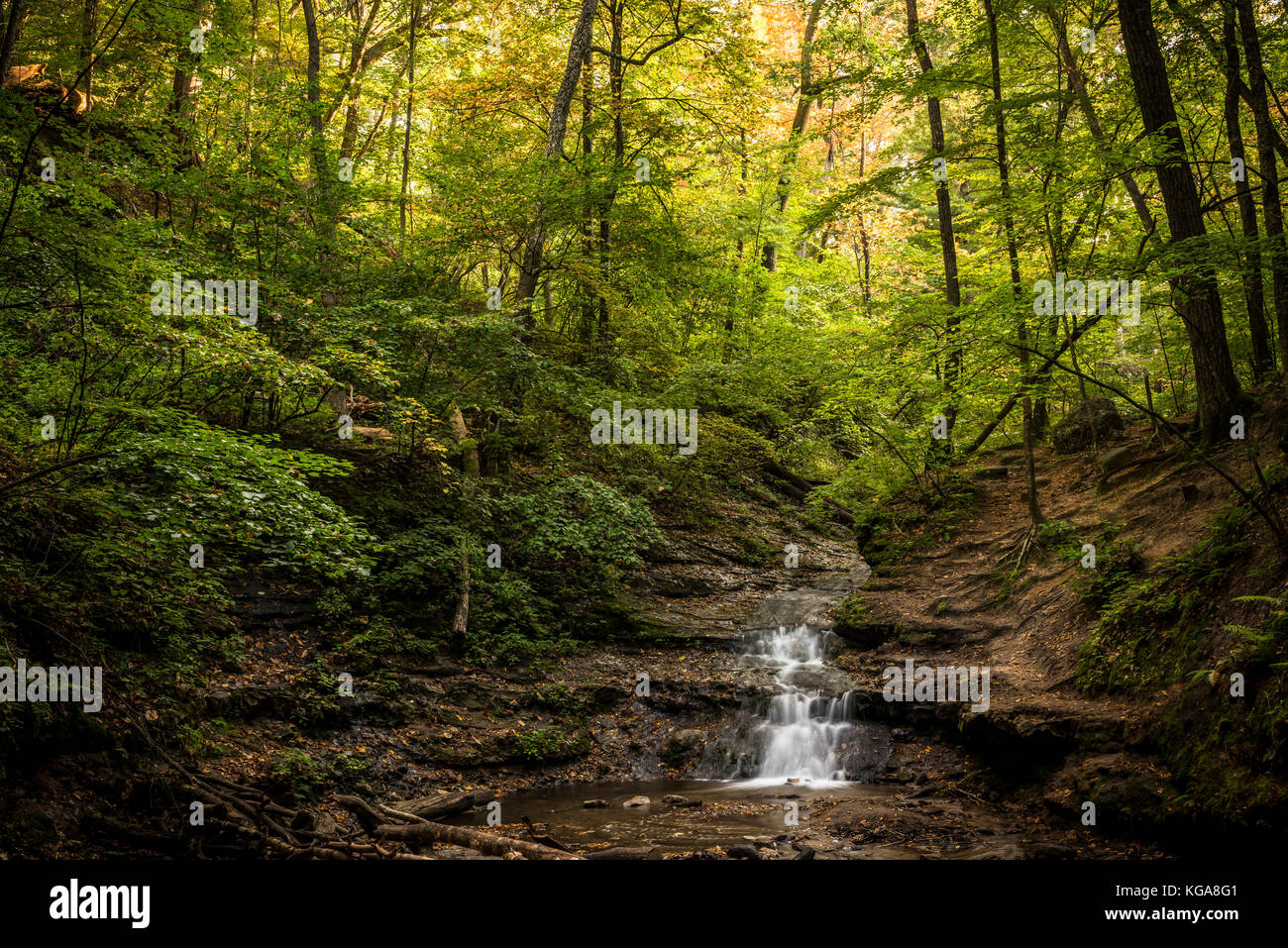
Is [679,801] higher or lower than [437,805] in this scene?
lower

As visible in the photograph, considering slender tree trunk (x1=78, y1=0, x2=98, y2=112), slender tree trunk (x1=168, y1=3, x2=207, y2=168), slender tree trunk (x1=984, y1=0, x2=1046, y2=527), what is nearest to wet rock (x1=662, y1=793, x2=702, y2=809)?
slender tree trunk (x1=984, y1=0, x2=1046, y2=527)

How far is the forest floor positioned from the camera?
6141mm

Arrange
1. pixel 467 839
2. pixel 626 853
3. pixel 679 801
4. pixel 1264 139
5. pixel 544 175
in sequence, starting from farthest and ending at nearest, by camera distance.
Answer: pixel 544 175
pixel 679 801
pixel 1264 139
pixel 626 853
pixel 467 839

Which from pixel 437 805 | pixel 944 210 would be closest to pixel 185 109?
pixel 437 805

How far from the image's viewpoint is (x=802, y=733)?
32.2 ft

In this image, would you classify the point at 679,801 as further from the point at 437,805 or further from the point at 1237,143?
the point at 1237,143

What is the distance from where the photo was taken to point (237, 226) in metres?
10.2

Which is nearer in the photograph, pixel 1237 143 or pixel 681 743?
pixel 1237 143
